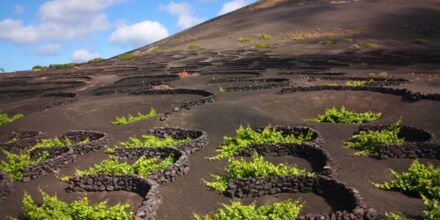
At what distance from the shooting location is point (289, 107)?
33406 millimetres

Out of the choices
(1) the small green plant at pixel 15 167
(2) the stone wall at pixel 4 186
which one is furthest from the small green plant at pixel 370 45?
(2) the stone wall at pixel 4 186

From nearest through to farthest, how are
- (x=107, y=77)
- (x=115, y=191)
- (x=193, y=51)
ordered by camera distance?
(x=115, y=191)
(x=107, y=77)
(x=193, y=51)

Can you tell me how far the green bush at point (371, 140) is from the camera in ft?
73.8

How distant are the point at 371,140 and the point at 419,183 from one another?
19.7 feet

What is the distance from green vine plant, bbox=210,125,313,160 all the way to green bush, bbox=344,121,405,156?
2.54 m

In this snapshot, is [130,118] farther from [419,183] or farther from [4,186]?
[419,183]

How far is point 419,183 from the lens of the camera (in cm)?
1703

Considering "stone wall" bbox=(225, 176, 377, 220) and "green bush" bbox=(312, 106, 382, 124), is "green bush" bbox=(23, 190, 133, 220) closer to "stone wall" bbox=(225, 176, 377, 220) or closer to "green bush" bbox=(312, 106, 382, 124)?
"stone wall" bbox=(225, 176, 377, 220)

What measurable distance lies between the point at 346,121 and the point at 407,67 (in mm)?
30021

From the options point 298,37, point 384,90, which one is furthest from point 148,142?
point 298,37

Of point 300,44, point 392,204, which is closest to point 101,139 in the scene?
point 392,204

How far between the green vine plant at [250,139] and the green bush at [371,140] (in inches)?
100

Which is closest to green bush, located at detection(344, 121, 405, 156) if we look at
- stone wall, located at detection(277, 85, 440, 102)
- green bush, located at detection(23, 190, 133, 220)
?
stone wall, located at detection(277, 85, 440, 102)

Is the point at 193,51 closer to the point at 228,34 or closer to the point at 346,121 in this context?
the point at 228,34
